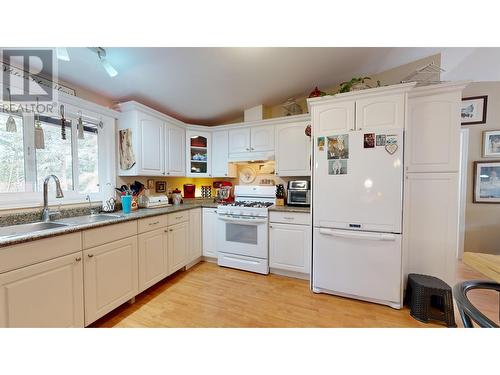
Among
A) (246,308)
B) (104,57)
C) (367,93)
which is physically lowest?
(246,308)

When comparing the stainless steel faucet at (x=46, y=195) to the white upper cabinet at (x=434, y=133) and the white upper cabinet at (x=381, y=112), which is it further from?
the white upper cabinet at (x=434, y=133)

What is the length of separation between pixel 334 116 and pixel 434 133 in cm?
93

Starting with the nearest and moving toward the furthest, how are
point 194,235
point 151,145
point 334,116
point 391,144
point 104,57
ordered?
point 104,57, point 391,144, point 334,116, point 151,145, point 194,235

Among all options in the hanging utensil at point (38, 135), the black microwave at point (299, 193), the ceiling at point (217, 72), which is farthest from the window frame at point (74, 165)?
the black microwave at point (299, 193)

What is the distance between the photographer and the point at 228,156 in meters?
3.17

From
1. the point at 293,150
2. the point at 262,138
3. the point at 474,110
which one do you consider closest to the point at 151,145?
the point at 262,138

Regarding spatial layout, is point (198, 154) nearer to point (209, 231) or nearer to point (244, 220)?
point (209, 231)

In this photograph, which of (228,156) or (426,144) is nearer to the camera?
(426,144)

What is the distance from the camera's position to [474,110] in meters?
2.79

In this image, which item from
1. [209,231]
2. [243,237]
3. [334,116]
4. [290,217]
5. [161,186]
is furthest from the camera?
[161,186]
